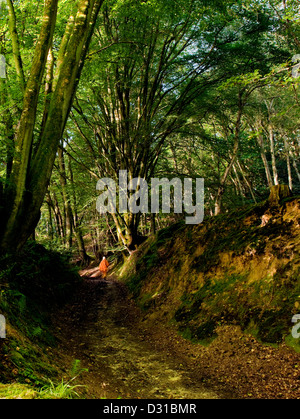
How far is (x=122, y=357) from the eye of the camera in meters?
5.17

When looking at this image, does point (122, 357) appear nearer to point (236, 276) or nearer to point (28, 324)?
point (28, 324)

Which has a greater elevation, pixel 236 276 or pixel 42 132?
pixel 42 132

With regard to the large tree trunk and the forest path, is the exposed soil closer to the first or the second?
the forest path

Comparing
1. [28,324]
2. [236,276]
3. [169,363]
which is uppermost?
[236,276]

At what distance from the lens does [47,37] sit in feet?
14.4

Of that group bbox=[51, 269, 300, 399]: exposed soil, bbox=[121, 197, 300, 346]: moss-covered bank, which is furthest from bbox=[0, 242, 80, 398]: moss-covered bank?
bbox=[121, 197, 300, 346]: moss-covered bank

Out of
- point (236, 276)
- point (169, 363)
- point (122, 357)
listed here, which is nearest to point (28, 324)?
point (122, 357)

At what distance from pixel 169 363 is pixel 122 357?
3.18 ft

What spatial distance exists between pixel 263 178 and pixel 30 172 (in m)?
26.4

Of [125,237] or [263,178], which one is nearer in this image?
[125,237]

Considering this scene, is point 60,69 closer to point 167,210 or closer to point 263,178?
point 167,210

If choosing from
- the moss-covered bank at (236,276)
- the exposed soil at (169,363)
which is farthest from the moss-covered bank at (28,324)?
the moss-covered bank at (236,276)
